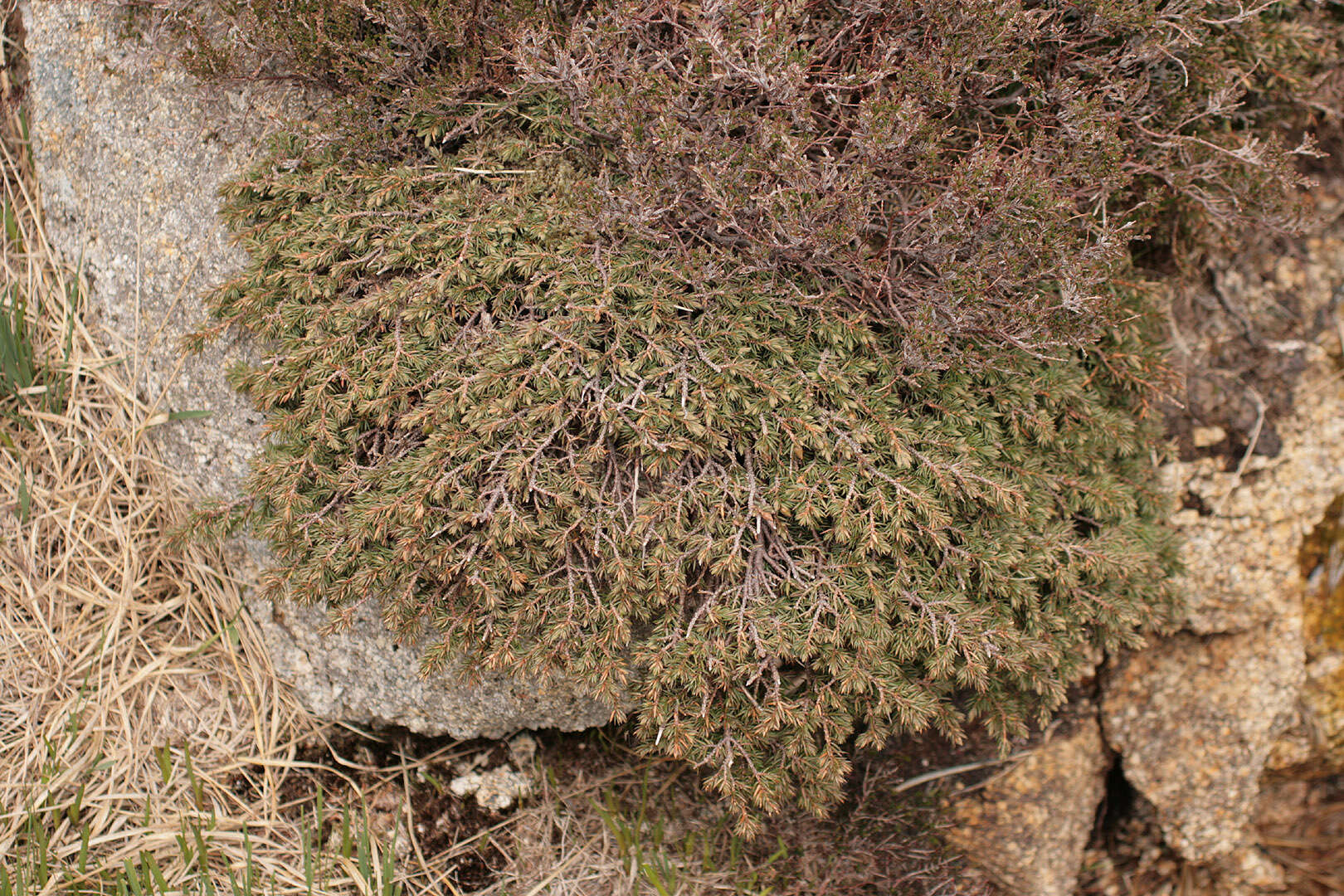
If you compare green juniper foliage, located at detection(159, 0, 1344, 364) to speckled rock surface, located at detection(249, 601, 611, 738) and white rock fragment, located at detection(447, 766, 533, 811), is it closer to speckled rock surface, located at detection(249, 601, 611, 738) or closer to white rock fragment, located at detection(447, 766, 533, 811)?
speckled rock surface, located at detection(249, 601, 611, 738)

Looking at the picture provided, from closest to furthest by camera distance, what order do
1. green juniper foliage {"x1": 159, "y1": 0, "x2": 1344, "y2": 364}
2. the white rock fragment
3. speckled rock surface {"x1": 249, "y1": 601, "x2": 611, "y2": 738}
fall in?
green juniper foliage {"x1": 159, "y1": 0, "x2": 1344, "y2": 364} → speckled rock surface {"x1": 249, "y1": 601, "x2": 611, "y2": 738} → the white rock fragment

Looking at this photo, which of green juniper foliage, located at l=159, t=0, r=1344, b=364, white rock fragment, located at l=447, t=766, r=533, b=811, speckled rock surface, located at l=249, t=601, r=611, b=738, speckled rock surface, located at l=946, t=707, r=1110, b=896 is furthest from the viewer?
speckled rock surface, located at l=946, t=707, r=1110, b=896

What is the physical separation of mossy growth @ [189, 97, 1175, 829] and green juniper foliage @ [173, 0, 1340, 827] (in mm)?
12

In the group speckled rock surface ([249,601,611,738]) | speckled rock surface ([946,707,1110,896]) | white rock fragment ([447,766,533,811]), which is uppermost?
speckled rock surface ([249,601,611,738])

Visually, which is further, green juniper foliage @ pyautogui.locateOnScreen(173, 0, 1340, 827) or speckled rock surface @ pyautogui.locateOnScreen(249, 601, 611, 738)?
speckled rock surface @ pyautogui.locateOnScreen(249, 601, 611, 738)

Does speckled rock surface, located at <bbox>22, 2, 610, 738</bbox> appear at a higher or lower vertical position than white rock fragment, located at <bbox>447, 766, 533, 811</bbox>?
higher

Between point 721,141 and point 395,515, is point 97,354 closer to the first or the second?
point 395,515

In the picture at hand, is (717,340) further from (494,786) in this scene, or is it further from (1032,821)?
(1032,821)

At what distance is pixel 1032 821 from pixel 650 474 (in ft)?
5.82

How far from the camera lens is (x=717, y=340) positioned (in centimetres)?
228

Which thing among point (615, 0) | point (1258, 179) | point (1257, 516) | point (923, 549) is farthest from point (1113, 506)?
point (615, 0)

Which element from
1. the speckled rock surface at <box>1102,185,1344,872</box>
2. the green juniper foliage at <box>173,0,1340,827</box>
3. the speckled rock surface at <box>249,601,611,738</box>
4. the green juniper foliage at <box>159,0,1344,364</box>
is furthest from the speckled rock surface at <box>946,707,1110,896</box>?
the green juniper foliage at <box>159,0,1344,364</box>

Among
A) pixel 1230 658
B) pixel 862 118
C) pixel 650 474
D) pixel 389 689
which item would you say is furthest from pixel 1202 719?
pixel 389 689

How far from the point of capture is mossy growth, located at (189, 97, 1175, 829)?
87.2 inches
